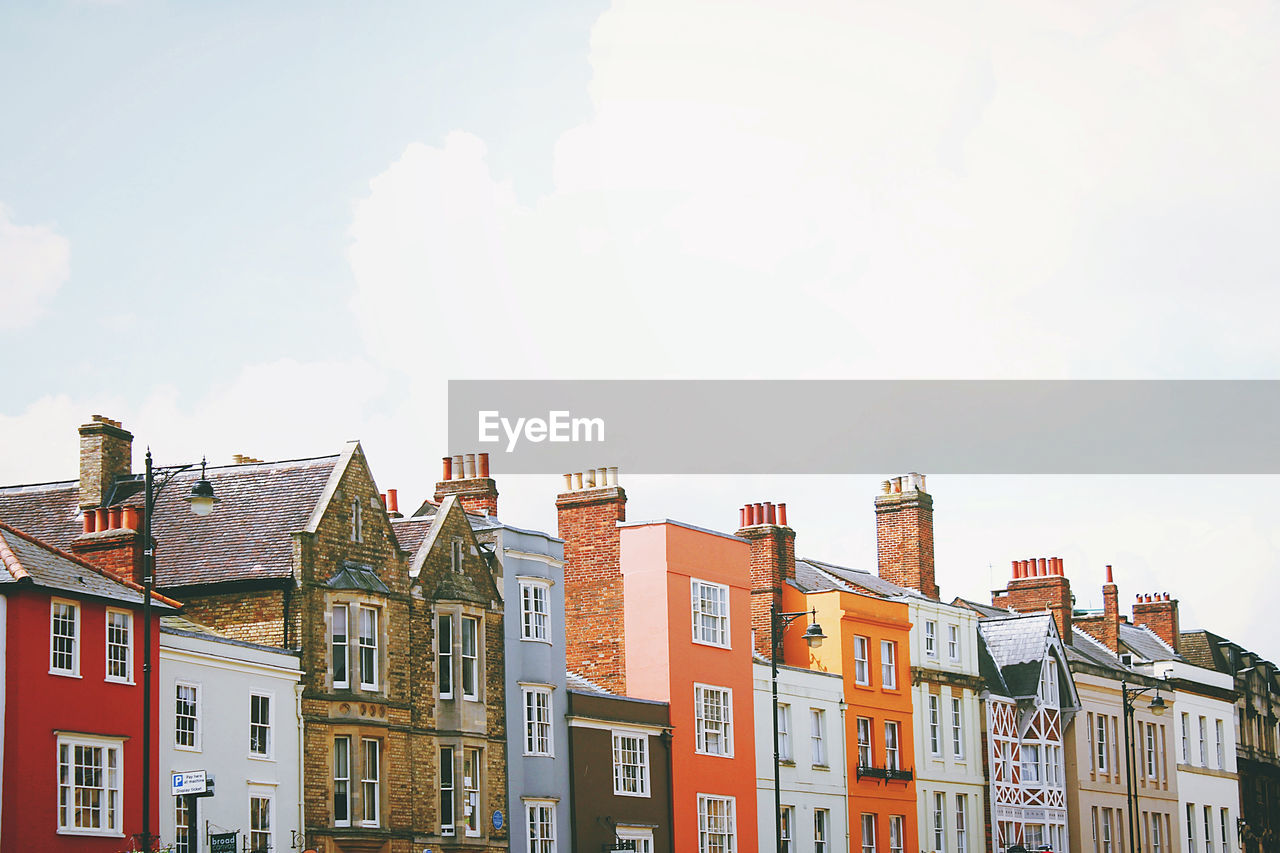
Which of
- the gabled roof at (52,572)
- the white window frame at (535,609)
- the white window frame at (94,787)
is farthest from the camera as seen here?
the white window frame at (535,609)

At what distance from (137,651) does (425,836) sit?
10.6m

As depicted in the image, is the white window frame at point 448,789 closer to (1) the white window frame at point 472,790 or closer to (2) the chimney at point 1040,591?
(1) the white window frame at point 472,790

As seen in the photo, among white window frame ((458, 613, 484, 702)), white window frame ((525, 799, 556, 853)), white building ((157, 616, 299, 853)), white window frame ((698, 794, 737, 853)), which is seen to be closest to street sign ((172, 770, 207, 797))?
white building ((157, 616, 299, 853))

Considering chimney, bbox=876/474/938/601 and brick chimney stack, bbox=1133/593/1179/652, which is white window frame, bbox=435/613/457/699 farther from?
brick chimney stack, bbox=1133/593/1179/652

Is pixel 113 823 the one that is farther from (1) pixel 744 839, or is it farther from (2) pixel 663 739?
(1) pixel 744 839

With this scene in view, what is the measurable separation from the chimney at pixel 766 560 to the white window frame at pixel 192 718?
25.6 metres

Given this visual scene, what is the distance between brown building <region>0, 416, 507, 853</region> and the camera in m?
45.8

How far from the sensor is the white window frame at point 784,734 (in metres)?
61.2

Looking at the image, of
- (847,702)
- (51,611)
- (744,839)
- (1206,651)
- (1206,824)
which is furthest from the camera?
(1206,651)

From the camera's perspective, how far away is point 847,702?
211 feet

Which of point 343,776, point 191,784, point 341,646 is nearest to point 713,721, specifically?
point 343,776

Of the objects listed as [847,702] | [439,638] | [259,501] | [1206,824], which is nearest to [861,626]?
[847,702]

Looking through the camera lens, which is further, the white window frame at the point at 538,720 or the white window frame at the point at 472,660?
the white window frame at the point at 538,720

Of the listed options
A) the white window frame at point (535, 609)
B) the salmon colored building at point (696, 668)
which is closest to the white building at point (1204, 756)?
the salmon colored building at point (696, 668)
